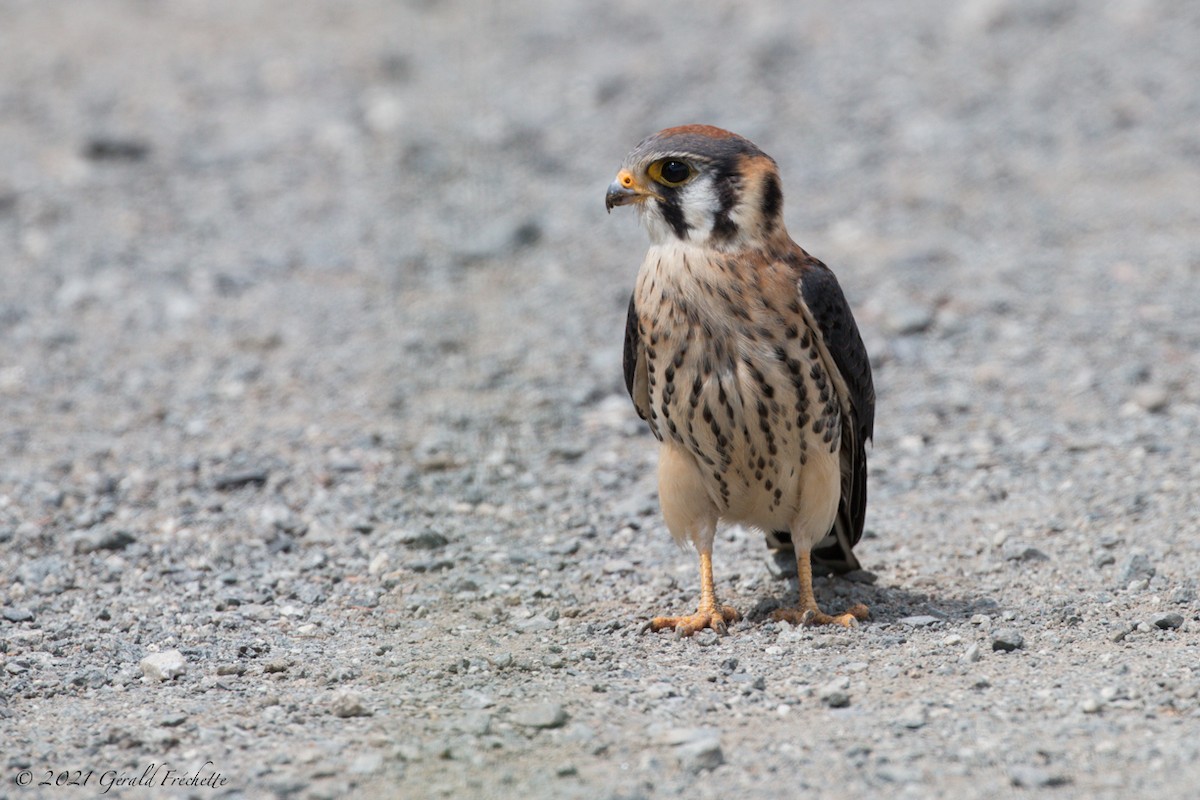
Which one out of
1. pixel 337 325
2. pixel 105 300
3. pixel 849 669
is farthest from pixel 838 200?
pixel 849 669

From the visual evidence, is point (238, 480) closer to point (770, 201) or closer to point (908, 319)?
point (770, 201)

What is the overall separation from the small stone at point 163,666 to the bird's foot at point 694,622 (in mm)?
1410

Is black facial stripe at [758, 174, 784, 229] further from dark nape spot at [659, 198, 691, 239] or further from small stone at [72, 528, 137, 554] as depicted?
small stone at [72, 528, 137, 554]

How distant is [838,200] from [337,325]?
3057 millimetres

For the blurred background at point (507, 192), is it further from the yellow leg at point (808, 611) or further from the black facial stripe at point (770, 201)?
the black facial stripe at point (770, 201)

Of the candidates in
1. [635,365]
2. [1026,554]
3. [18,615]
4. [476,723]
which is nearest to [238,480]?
[18,615]

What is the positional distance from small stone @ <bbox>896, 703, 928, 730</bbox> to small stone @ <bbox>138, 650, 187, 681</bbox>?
2.01 m

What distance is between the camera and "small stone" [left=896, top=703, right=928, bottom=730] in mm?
3746

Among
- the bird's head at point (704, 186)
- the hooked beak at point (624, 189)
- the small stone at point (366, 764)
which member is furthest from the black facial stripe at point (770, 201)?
the small stone at point (366, 764)

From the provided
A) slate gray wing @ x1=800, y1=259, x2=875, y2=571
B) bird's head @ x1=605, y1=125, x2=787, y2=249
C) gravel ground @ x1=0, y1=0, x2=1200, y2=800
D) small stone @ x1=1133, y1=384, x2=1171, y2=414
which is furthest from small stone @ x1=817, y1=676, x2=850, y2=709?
small stone @ x1=1133, y1=384, x2=1171, y2=414

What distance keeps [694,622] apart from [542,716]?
0.94 meters

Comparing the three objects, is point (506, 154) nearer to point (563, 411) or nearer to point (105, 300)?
point (105, 300)

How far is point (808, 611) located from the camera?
15.4 feet

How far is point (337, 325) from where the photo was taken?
749 centimetres
